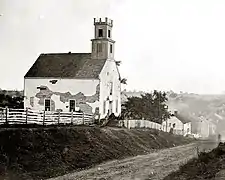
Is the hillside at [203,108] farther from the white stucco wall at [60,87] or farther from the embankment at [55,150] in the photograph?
the embankment at [55,150]

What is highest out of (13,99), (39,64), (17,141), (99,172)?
(39,64)

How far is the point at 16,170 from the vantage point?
68.4 feet

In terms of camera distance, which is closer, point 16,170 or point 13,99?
point 16,170

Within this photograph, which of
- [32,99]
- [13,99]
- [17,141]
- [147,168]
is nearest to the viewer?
[17,141]

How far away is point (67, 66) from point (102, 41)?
169 inches

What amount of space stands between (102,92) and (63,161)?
2290 cm

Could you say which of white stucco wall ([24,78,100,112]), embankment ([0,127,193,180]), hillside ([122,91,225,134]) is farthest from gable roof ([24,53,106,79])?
hillside ([122,91,225,134])

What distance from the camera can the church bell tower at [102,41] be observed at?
4844 centimetres

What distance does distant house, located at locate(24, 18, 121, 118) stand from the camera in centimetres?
4678

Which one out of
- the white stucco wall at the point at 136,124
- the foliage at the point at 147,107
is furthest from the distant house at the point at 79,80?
the foliage at the point at 147,107

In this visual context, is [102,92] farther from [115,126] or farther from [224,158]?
[224,158]

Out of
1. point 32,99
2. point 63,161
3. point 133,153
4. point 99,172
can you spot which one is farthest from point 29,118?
point 32,99

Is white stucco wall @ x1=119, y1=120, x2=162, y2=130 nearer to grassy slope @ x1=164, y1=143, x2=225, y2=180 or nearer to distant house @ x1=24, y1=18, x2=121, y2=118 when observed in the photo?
distant house @ x1=24, y1=18, x2=121, y2=118

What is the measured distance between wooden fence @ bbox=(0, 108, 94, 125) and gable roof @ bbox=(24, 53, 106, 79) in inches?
398
